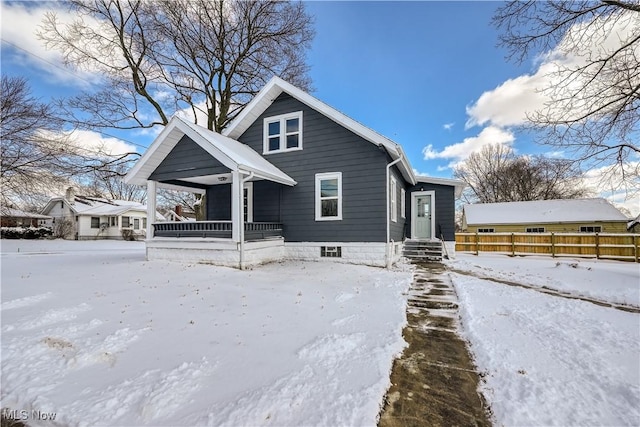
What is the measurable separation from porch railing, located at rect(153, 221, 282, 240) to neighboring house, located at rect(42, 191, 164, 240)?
21861 mm

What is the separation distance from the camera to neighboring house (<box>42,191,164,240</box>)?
26094 mm

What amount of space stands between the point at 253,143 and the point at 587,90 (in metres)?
9.91

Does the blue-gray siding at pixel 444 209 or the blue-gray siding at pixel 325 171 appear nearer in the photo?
the blue-gray siding at pixel 325 171

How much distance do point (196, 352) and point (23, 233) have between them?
3195cm

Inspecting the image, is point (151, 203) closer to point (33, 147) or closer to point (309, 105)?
point (309, 105)

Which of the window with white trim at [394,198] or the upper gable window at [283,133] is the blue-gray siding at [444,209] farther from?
the upper gable window at [283,133]

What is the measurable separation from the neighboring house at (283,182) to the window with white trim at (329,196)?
0.04 metres

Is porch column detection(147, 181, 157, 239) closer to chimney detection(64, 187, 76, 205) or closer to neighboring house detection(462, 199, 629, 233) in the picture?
neighboring house detection(462, 199, 629, 233)

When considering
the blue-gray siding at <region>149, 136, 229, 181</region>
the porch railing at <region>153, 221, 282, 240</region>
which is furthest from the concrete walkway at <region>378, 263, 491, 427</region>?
the blue-gray siding at <region>149, 136, 229, 181</region>

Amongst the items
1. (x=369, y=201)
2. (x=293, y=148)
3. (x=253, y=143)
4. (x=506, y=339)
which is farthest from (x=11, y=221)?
(x=506, y=339)

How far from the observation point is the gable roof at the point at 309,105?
872cm

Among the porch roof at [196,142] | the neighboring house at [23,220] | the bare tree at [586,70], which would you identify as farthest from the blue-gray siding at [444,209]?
the neighboring house at [23,220]

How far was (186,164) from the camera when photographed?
8.94 m

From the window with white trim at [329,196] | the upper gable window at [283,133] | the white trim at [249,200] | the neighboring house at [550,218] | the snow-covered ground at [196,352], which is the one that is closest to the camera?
the snow-covered ground at [196,352]
